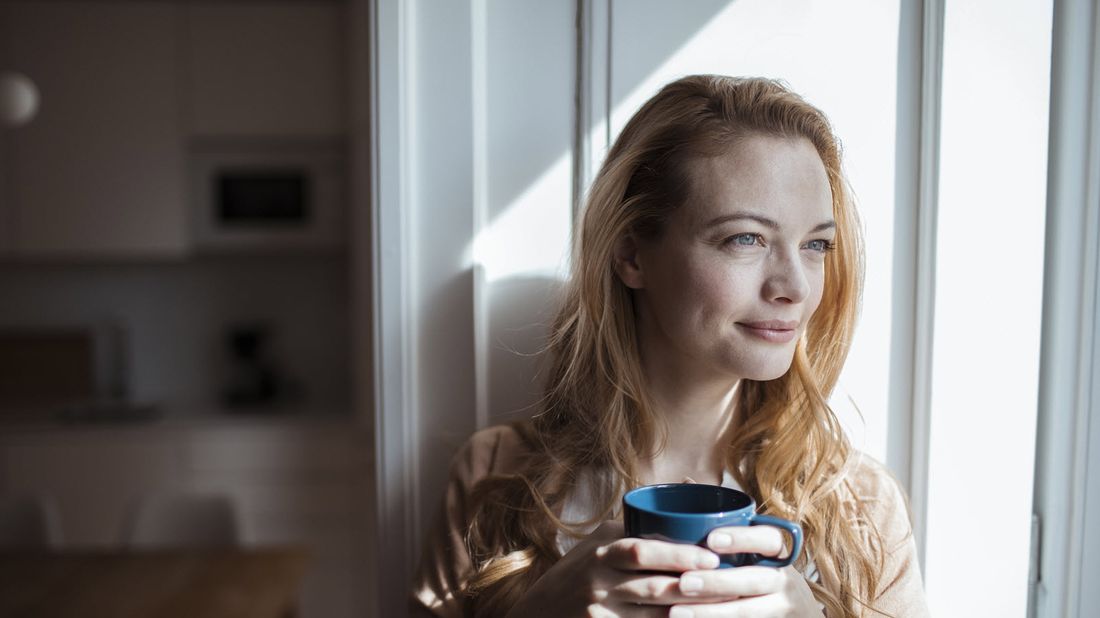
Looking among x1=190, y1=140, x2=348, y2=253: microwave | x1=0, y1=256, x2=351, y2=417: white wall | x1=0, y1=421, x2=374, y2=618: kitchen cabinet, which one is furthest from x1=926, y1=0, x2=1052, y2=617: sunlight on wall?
x1=0, y1=256, x2=351, y2=417: white wall

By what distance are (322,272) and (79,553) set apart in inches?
62.3

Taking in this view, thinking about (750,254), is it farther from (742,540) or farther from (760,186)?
(742,540)

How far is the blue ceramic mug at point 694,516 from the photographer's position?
1.99 ft

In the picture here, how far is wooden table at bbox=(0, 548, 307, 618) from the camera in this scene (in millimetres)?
1819

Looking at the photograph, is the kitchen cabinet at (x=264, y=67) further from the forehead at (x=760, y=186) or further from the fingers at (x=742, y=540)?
the fingers at (x=742, y=540)

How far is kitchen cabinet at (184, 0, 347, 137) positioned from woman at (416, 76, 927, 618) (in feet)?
7.94

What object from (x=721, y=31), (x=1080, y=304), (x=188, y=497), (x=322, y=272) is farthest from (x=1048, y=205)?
(x=322, y=272)

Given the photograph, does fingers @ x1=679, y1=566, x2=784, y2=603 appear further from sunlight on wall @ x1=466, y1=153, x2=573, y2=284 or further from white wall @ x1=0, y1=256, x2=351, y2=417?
white wall @ x1=0, y1=256, x2=351, y2=417

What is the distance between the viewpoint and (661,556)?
0.61 meters

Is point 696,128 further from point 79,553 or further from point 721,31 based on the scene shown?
point 79,553

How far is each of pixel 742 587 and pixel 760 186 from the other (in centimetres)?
39

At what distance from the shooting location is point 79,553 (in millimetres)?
2135

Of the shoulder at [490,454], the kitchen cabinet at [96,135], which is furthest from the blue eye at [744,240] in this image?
the kitchen cabinet at [96,135]

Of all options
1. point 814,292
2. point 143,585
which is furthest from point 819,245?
point 143,585
